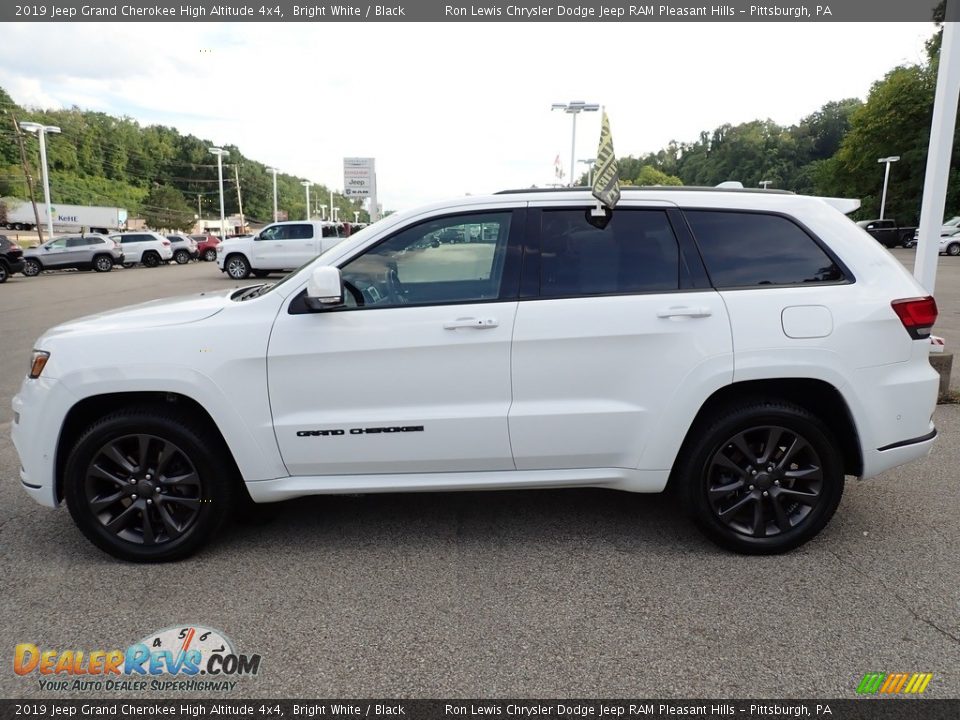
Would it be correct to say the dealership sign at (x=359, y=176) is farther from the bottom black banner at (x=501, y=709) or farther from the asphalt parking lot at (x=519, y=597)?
the bottom black banner at (x=501, y=709)

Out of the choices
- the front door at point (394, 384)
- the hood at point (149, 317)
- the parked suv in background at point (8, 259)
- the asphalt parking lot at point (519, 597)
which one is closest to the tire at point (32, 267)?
the parked suv in background at point (8, 259)

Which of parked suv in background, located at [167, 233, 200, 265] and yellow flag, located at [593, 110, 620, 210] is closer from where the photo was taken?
yellow flag, located at [593, 110, 620, 210]

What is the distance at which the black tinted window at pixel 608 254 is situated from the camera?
11.0 feet

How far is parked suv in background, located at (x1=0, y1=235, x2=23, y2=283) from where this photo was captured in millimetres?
23188

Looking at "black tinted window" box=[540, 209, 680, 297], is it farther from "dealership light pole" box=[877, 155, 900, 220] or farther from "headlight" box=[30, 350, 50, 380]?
"dealership light pole" box=[877, 155, 900, 220]

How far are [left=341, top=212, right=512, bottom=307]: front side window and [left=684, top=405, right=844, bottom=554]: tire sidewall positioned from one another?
1320 millimetres

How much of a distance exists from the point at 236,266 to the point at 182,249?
14942 millimetres

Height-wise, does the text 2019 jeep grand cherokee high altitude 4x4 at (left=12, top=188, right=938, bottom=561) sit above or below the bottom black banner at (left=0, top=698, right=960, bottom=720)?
above

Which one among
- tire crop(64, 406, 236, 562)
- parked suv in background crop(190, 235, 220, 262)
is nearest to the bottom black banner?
tire crop(64, 406, 236, 562)

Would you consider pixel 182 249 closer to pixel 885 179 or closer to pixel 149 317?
pixel 149 317

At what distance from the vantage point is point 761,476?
3.38 metres

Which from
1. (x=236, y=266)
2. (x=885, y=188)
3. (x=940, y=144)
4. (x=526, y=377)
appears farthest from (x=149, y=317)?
(x=885, y=188)

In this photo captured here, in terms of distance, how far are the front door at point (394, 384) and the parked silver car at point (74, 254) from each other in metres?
29.1

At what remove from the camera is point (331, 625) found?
113 inches
